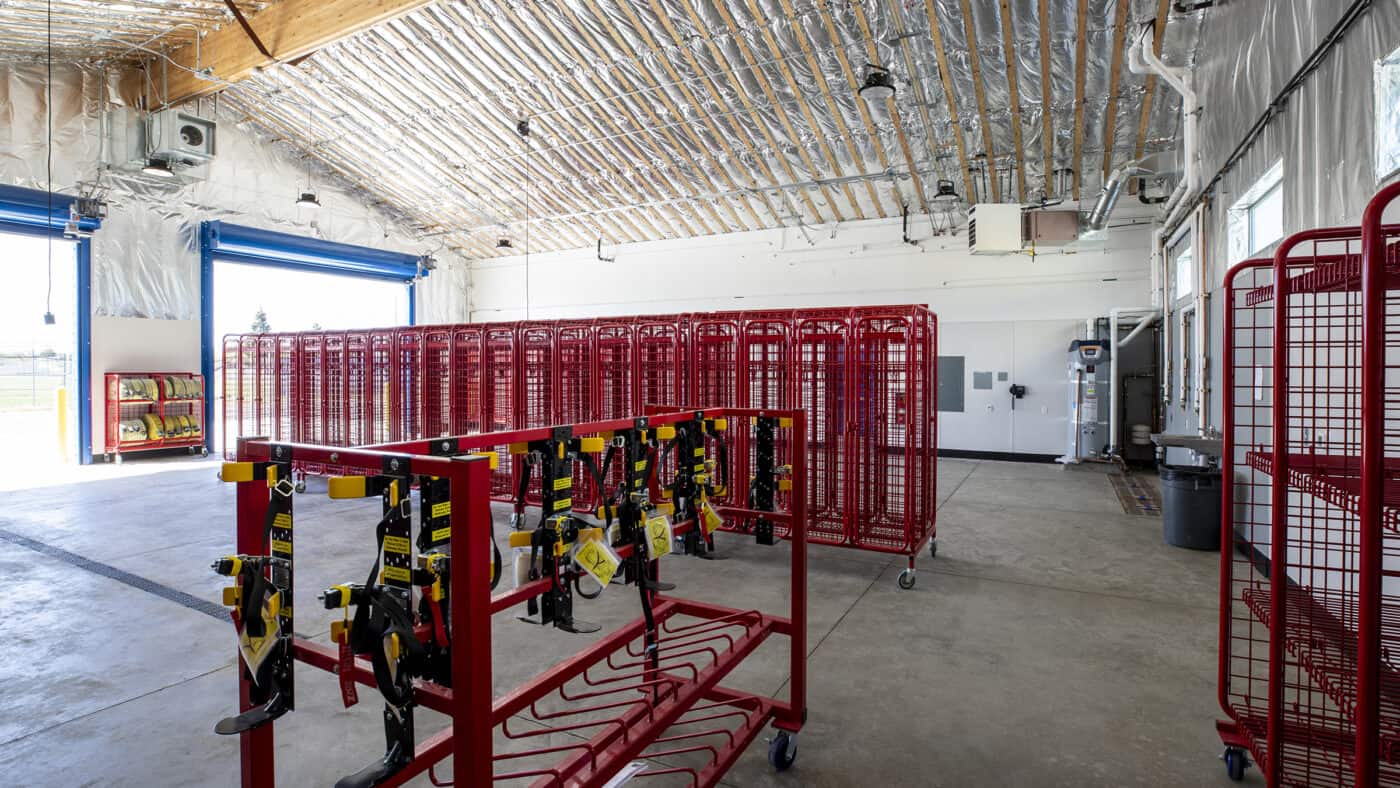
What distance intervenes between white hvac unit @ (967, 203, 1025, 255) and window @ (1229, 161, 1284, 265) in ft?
13.4

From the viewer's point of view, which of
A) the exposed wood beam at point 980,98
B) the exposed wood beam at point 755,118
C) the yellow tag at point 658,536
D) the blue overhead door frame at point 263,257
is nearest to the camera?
the yellow tag at point 658,536

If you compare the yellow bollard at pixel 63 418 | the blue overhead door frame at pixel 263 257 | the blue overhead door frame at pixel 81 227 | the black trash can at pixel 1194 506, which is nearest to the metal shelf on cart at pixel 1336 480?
the black trash can at pixel 1194 506

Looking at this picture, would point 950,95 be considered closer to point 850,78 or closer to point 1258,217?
point 850,78

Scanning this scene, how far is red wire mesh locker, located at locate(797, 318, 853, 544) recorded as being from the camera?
5.09 meters

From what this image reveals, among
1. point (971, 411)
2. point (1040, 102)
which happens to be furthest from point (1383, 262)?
point (971, 411)

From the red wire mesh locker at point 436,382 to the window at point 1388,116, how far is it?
24.1ft

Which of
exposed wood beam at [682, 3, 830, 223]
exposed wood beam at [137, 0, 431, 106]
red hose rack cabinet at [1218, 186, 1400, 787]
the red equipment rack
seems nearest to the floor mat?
red hose rack cabinet at [1218, 186, 1400, 787]

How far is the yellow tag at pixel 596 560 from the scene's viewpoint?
2064 mm

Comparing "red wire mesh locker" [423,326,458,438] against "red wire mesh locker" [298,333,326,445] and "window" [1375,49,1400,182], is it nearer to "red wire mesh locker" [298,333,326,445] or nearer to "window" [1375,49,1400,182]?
"red wire mesh locker" [298,333,326,445]

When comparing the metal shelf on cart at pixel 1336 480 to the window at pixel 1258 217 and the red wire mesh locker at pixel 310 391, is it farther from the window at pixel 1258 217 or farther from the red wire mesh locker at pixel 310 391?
the red wire mesh locker at pixel 310 391

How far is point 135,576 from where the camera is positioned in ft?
15.9

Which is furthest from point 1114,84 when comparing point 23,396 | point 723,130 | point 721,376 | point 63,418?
point 23,396

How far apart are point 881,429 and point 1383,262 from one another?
3.47 m

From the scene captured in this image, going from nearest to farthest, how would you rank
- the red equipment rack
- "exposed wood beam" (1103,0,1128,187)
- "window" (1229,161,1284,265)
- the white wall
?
"window" (1229,161,1284,265), "exposed wood beam" (1103,0,1128,187), the red equipment rack, the white wall
